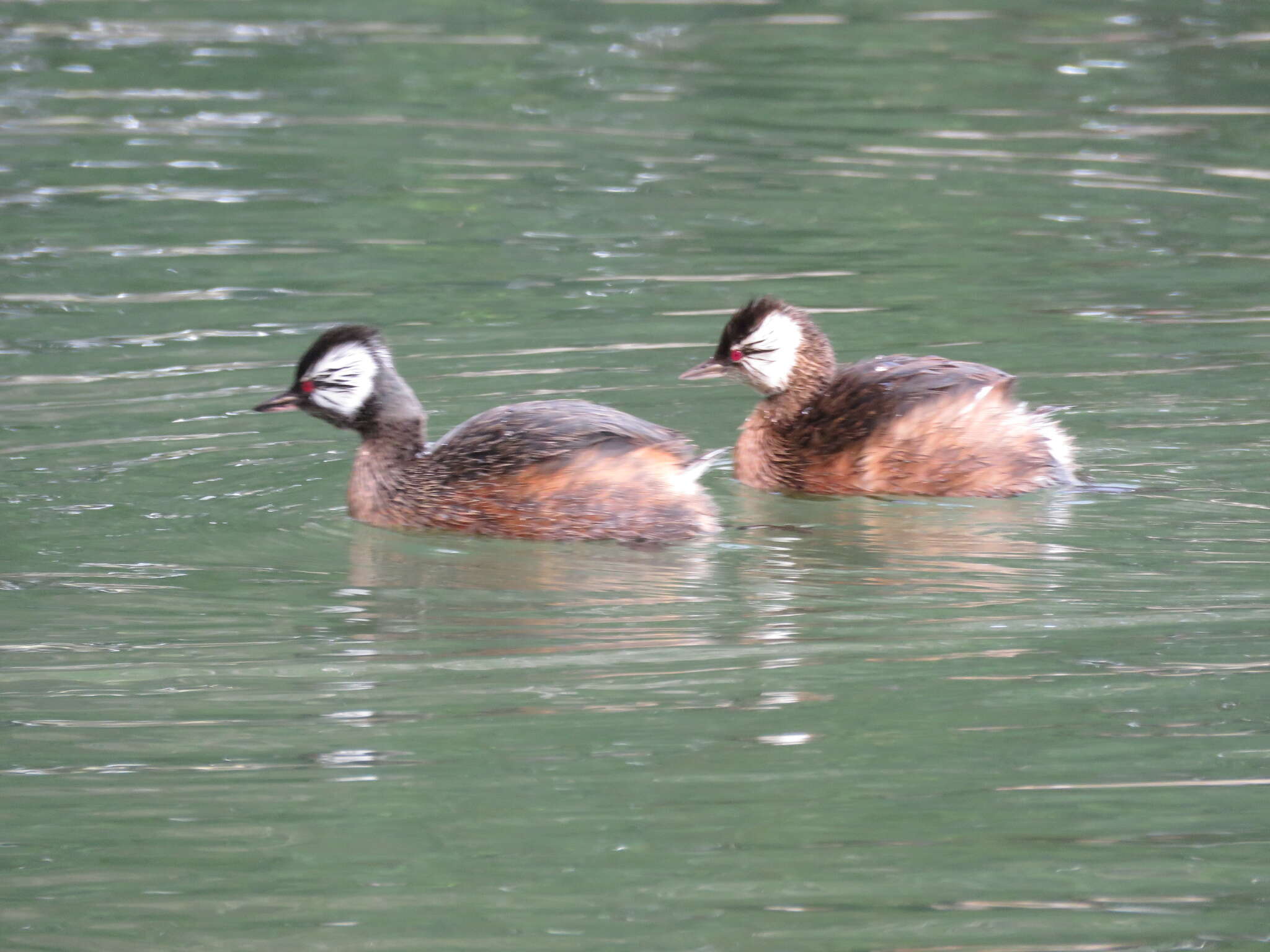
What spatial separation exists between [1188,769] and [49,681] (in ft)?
10.3

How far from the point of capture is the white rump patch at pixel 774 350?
858 centimetres

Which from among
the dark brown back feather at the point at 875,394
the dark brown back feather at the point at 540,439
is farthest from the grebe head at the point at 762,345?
the dark brown back feather at the point at 540,439

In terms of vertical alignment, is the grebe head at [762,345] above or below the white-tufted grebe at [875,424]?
above

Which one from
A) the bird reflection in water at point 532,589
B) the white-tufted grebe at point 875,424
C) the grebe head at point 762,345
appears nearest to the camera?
the bird reflection in water at point 532,589

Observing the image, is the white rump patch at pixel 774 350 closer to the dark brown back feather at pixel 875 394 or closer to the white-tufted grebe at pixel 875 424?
the white-tufted grebe at pixel 875 424

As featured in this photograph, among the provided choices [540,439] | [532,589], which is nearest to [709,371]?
[540,439]

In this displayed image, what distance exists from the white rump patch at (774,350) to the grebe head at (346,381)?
141cm

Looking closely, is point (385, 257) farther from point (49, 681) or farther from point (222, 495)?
point (49, 681)

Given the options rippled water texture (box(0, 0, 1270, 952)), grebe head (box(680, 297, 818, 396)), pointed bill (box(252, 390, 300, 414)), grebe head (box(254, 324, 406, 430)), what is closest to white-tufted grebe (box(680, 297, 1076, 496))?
grebe head (box(680, 297, 818, 396))

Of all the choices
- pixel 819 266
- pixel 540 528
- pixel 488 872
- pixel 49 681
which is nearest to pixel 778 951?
pixel 488 872

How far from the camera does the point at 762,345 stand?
8617 mm

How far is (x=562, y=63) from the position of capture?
18297 mm

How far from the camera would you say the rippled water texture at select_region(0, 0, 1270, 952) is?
4770mm

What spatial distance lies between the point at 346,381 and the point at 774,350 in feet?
5.75
